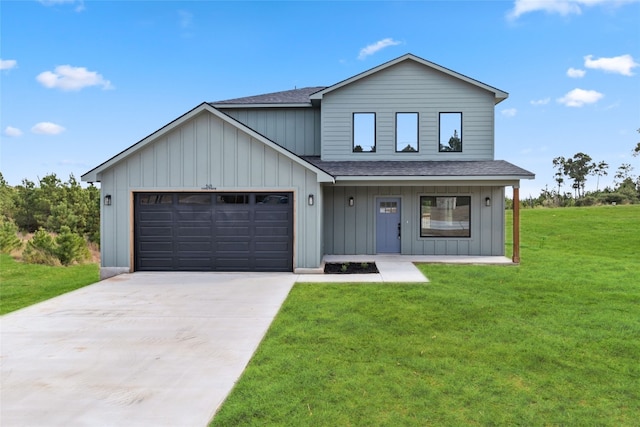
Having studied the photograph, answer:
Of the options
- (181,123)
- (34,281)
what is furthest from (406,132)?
(34,281)

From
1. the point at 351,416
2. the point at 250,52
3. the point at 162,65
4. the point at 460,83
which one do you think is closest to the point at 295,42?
the point at 250,52

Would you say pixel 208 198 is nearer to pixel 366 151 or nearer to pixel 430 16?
pixel 366 151

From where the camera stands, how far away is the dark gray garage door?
1037cm

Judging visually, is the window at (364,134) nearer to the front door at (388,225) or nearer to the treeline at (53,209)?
the front door at (388,225)

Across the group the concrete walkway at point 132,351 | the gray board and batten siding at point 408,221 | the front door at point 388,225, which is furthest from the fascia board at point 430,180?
the concrete walkway at point 132,351

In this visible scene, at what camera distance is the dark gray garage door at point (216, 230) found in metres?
10.4

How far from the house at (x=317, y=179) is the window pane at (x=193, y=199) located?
0.03 meters

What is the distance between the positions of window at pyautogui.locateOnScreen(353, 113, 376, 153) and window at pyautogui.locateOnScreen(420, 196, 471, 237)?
256cm

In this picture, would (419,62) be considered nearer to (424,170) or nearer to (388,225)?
(424,170)

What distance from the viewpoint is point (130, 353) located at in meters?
4.79

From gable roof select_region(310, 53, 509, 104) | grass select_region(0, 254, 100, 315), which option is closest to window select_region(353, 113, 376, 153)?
gable roof select_region(310, 53, 509, 104)

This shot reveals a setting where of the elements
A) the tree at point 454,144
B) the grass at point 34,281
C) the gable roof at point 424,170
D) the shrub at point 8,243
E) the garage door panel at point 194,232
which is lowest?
the grass at point 34,281

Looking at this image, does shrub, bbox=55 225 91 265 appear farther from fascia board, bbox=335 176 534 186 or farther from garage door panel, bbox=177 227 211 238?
fascia board, bbox=335 176 534 186

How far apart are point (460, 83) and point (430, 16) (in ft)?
15.0
